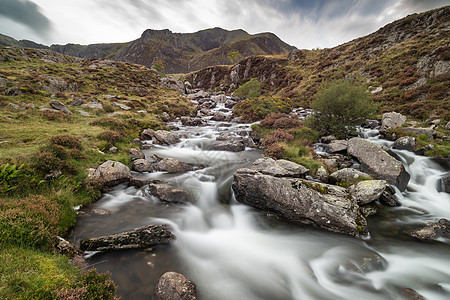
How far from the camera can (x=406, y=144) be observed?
13000 millimetres

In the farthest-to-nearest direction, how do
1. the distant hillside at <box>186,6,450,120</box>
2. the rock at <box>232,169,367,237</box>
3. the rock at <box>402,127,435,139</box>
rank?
the distant hillside at <box>186,6,450,120</box>, the rock at <box>402,127,435,139</box>, the rock at <box>232,169,367,237</box>

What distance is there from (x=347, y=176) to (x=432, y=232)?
357 cm

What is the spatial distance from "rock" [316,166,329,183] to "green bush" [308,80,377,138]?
847 cm

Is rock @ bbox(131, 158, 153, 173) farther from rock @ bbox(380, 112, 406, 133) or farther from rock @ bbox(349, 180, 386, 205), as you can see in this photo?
rock @ bbox(380, 112, 406, 133)

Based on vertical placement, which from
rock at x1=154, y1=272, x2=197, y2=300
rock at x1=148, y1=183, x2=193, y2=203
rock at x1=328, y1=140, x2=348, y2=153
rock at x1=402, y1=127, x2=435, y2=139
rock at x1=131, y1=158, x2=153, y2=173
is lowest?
rock at x1=154, y1=272, x2=197, y2=300

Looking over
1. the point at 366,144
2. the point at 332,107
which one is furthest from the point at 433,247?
the point at 332,107

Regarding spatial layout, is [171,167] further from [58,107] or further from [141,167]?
[58,107]

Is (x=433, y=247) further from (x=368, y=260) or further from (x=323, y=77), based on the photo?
(x=323, y=77)

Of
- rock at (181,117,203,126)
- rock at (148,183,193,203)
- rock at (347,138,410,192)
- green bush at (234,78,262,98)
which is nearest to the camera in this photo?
rock at (148,183,193,203)

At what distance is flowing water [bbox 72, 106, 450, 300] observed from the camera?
497 cm

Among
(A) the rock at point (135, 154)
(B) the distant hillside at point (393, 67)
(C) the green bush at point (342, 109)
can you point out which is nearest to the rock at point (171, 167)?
(A) the rock at point (135, 154)

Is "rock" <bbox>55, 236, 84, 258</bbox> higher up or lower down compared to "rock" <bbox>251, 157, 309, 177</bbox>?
lower down

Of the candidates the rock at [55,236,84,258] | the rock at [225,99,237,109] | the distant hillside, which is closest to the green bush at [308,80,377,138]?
the distant hillside

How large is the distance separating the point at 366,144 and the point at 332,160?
2482 millimetres
